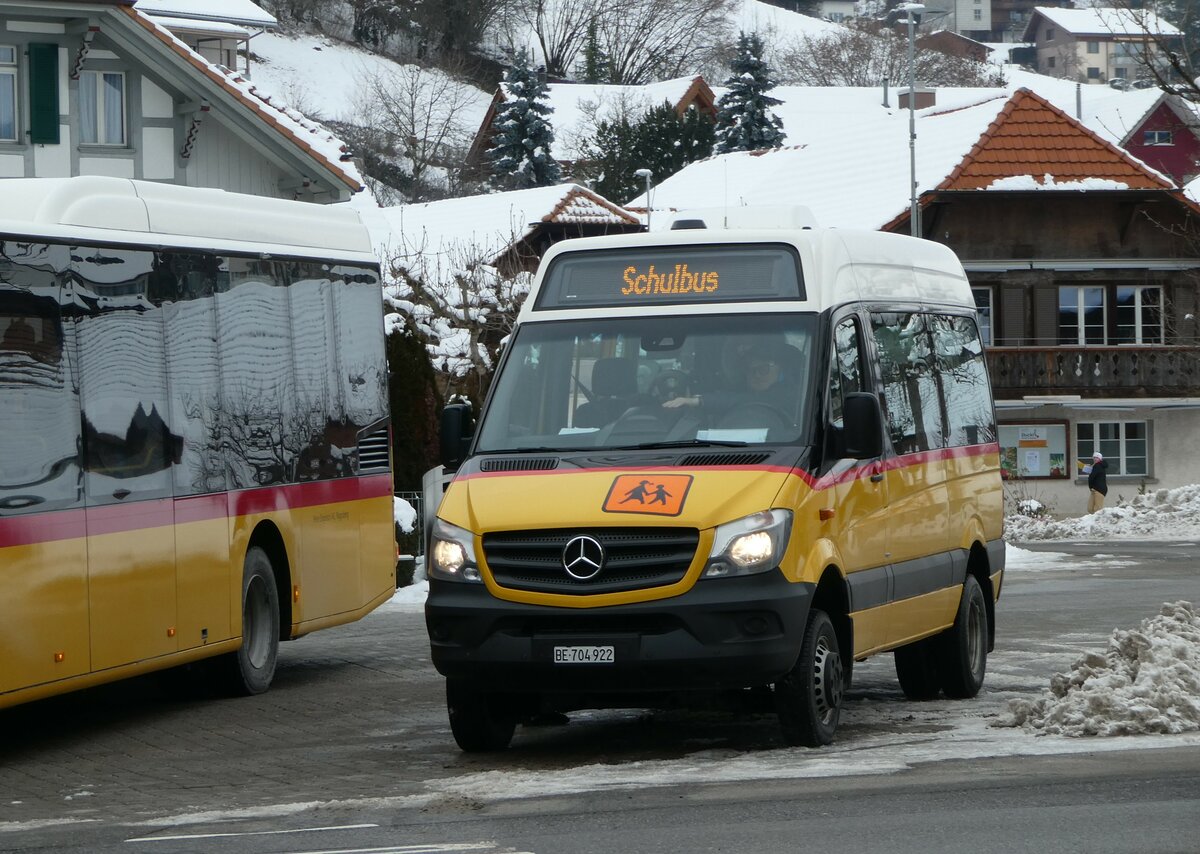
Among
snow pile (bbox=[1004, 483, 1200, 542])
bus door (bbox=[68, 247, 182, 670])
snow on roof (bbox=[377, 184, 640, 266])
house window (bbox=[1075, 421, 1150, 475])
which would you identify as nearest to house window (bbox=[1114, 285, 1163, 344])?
house window (bbox=[1075, 421, 1150, 475])

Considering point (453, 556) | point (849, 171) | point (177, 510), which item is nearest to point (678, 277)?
point (453, 556)

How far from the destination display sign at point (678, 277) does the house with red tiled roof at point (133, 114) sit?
18.3 meters

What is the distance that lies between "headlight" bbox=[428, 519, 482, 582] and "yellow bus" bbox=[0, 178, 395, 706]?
7.00 ft

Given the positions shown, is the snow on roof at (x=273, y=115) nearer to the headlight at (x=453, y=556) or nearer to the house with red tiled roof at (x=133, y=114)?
the house with red tiled roof at (x=133, y=114)

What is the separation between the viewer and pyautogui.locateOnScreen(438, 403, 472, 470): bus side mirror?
10641mm

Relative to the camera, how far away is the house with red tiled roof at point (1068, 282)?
51.0 meters

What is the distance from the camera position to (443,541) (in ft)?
32.2

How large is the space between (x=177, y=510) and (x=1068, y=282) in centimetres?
4317

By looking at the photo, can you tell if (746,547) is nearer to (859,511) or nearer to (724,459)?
(724,459)

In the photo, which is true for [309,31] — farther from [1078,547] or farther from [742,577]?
[742,577]

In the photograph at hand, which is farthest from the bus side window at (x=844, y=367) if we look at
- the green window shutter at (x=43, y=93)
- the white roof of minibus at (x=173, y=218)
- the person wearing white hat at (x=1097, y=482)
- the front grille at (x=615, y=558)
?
the person wearing white hat at (x=1097, y=482)

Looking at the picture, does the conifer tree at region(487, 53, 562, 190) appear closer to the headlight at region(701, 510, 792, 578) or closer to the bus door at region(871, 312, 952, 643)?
the bus door at region(871, 312, 952, 643)

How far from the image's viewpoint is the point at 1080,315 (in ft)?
173

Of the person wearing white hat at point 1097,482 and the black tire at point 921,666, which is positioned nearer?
the black tire at point 921,666
